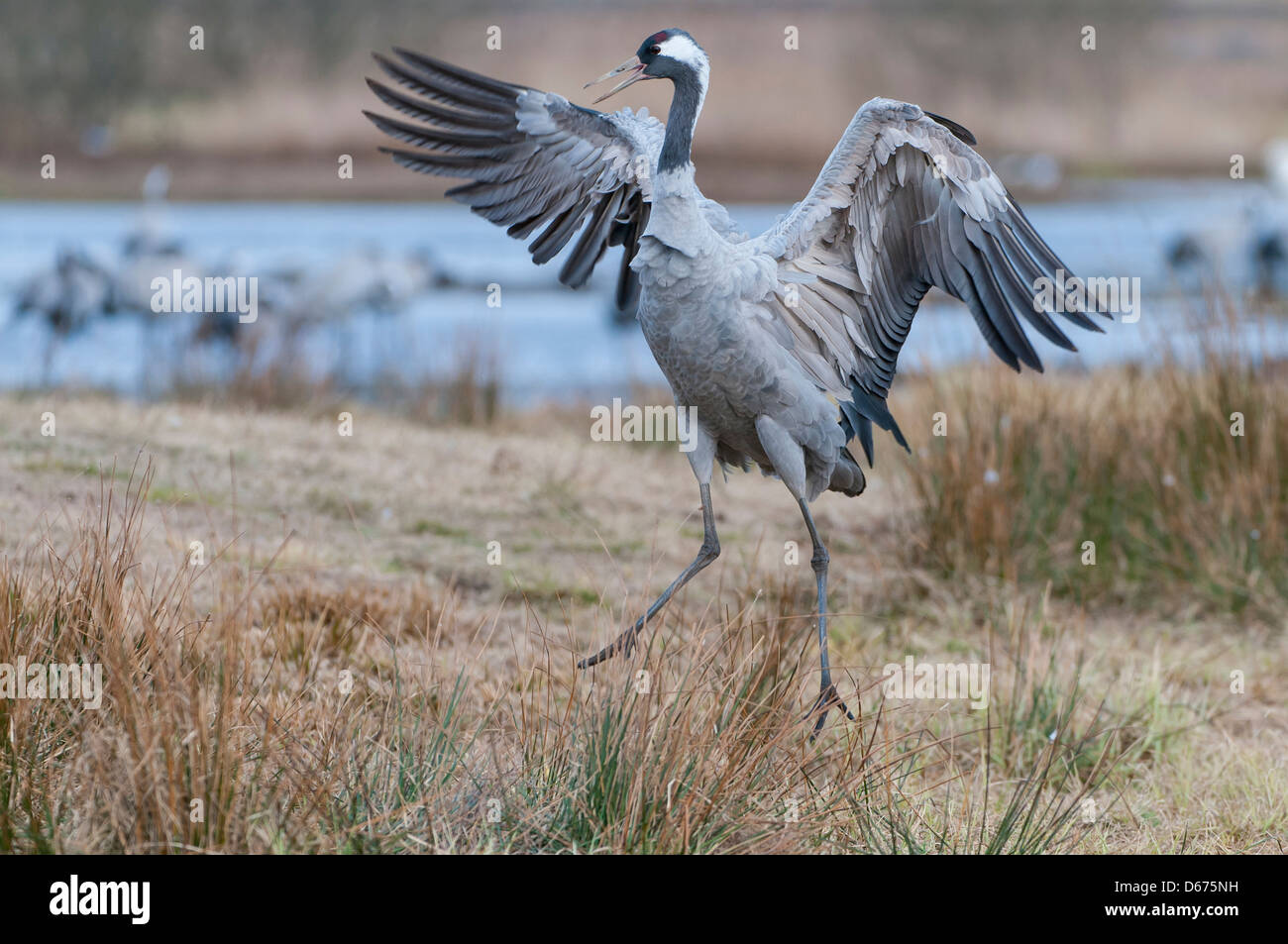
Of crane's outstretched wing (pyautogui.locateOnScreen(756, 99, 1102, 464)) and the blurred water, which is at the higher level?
the blurred water

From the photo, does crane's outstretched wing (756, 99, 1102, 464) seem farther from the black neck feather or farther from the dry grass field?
the dry grass field

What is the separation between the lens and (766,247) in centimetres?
389

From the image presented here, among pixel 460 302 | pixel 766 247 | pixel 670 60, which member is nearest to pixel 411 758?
pixel 766 247

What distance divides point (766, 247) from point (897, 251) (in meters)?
0.37

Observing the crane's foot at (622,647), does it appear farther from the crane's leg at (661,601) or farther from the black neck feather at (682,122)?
the black neck feather at (682,122)

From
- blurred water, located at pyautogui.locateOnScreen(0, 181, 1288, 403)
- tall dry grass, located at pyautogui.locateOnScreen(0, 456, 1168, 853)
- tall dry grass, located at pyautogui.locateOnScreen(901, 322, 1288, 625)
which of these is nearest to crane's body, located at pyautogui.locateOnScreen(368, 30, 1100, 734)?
tall dry grass, located at pyautogui.locateOnScreen(0, 456, 1168, 853)

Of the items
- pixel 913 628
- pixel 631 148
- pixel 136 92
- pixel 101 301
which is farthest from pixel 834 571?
pixel 136 92

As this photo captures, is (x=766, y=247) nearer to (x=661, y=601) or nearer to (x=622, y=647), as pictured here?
(x=661, y=601)

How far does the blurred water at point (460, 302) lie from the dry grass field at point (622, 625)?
2.39ft

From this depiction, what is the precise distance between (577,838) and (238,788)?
690mm

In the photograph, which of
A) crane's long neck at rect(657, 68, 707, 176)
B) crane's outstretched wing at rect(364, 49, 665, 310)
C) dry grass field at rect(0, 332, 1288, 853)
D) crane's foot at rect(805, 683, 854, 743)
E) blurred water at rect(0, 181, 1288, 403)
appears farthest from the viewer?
blurred water at rect(0, 181, 1288, 403)

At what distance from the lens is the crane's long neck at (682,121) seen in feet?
12.1

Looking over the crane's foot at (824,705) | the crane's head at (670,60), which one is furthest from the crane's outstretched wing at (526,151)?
the crane's foot at (824,705)

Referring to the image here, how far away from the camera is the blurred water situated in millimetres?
8508
